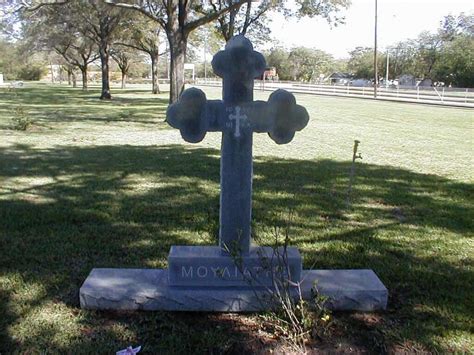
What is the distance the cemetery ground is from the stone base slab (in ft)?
0.20

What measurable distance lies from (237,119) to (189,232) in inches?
71.4

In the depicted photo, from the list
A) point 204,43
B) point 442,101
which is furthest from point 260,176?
point 204,43

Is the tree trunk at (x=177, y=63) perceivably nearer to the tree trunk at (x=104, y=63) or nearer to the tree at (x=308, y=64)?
the tree trunk at (x=104, y=63)

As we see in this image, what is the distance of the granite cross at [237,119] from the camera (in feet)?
9.15

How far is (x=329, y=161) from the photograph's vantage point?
841cm

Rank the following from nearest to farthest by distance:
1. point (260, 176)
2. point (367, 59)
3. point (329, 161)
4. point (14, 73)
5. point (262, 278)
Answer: point (262, 278)
point (260, 176)
point (329, 161)
point (367, 59)
point (14, 73)

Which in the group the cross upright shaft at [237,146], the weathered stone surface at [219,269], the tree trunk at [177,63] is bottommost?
the weathered stone surface at [219,269]

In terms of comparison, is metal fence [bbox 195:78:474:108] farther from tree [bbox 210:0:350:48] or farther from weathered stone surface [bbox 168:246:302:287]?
weathered stone surface [bbox 168:246:302:287]

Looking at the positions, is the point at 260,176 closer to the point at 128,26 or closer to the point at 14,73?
the point at 128,26

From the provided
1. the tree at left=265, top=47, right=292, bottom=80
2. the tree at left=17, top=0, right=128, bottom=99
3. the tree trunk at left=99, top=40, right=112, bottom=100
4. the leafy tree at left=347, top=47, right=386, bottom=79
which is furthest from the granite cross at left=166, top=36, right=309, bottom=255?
the tree at left=265, top=47, right=292, bottom=80

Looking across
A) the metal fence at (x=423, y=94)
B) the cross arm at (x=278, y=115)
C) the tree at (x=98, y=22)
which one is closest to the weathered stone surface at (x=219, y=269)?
the cross arm at (x=278, y=115)

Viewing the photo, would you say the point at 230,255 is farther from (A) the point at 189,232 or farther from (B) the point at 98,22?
(B) the point at 98,22

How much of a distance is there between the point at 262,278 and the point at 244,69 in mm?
1335

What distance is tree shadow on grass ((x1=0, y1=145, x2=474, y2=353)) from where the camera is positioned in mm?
2730
